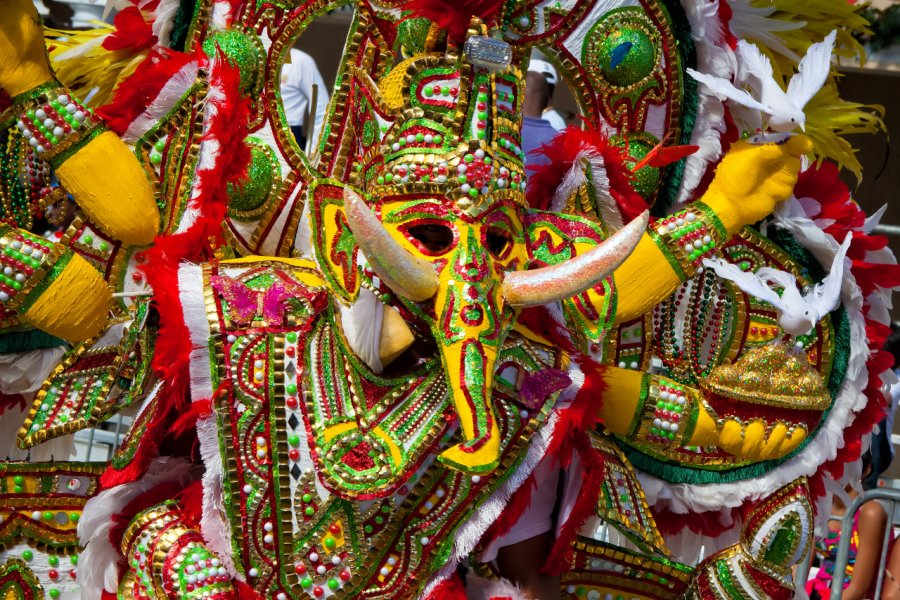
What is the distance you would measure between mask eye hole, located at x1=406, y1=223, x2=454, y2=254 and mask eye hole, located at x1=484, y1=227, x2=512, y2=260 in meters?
0.10

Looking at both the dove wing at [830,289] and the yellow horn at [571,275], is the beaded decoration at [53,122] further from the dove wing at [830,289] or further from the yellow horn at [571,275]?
the dove wing at [830,289]

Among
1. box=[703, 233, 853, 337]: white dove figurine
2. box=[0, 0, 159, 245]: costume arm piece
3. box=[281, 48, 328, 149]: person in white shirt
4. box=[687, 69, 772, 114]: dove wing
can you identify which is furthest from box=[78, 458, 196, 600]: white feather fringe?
box=[281, 48, 328, 149]: person in white shirt

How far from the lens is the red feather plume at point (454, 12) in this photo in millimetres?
2863

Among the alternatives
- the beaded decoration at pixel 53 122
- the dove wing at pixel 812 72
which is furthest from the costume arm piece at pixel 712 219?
the beaded decoration at pixel 53 122

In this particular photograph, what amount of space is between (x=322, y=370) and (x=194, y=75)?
819 millimetres

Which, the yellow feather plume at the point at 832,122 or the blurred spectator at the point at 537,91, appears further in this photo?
the blurred spectator at the point at 537,91

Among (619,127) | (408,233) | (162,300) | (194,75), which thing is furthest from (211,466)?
(619,127)

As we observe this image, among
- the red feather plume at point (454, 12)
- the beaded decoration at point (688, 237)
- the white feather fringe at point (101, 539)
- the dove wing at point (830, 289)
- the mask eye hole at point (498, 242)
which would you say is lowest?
the white feather fringe at point (101, 539)

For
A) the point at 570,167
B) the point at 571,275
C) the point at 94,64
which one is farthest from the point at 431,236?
the point at 94,64

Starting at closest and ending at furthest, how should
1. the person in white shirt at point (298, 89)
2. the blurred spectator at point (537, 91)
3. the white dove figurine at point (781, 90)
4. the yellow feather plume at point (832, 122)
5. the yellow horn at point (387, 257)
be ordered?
1. the yellow horn at point (387, 257)
2. the white dove figurine at point (781, 90)
3. the yellow feather plume at point (832, 122)
4. the blurred spectator at point (537, 91)
5. the person in white shirt at point (298, 89)

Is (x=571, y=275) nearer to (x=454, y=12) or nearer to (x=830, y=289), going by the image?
(x=454, y=12)

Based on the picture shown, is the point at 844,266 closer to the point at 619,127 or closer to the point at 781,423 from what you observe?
the point at 781,423

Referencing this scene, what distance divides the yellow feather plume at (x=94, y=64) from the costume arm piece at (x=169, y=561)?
1.15 meters

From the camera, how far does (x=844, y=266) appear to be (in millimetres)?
3480
